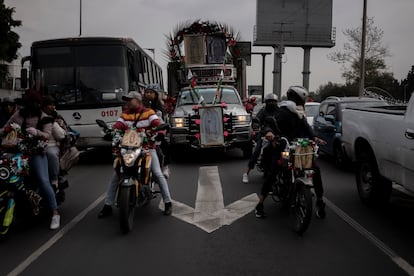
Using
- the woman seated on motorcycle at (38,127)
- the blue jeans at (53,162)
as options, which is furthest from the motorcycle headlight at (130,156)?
the blue jeans at (53,162)

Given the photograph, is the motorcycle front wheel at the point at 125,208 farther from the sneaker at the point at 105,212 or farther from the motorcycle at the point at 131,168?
the sneaker at the point at 105,212

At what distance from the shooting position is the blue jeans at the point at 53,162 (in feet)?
20.2

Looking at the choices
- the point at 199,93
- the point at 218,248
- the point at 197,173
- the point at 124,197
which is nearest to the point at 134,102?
the point at 124,197

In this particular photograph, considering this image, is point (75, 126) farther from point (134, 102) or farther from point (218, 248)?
point (218, 248)

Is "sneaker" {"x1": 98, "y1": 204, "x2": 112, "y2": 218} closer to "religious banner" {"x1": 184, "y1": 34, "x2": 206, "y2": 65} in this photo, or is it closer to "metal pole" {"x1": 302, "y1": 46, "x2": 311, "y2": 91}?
"religious banner" {"x1": 184, "y1": 34, "x2": 206, "y2": 65}

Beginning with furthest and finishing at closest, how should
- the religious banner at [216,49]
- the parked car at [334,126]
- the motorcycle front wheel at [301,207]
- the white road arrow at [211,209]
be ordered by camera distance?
the religious banner at [216,49] → the parked car at [334,126] → the white road arrow at [211,209] → the motorcycle front wheel at [301,207]

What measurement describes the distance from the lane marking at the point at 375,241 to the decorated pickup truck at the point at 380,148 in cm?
64

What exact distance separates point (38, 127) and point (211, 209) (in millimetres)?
2591

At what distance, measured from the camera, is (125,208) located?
541cm

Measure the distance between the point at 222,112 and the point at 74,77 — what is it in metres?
3.80

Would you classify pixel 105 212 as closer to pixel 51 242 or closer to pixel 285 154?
pixel 51 242

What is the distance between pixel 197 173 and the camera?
10117 millimetres

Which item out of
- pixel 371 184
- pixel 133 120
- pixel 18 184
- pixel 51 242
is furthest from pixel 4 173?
pixel 371 184

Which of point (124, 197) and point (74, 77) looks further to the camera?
point (74, 77)
